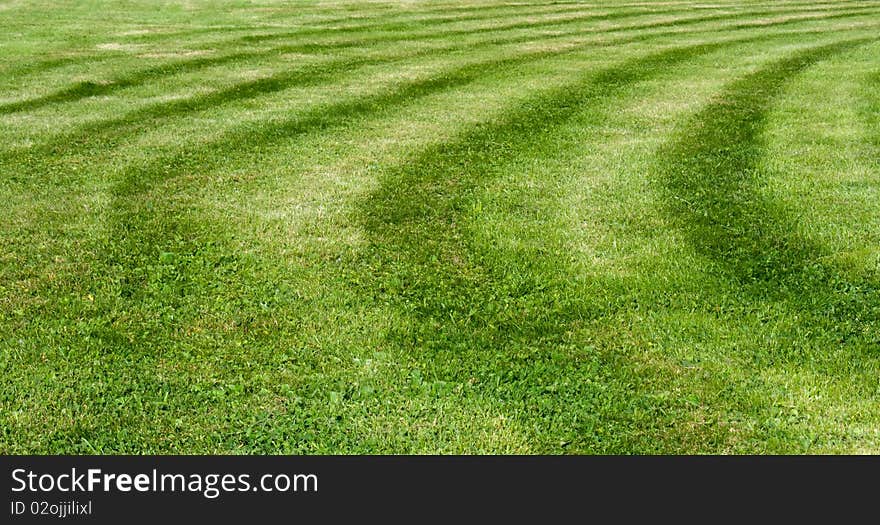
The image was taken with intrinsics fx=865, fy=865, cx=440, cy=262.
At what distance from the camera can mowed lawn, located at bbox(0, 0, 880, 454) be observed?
591 centimetres

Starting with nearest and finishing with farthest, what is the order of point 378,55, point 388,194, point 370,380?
point 370,380 → point 388,194 → point 378,55

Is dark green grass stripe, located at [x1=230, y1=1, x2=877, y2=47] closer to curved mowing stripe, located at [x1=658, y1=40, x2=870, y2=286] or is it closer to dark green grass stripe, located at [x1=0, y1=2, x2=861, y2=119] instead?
dark green grass stripe, located at [x1=0, y1=2, x2=861, y2=119]

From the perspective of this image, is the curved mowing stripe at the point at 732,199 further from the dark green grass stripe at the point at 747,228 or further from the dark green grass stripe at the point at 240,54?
the dark green grass stripe at the point at 240,54

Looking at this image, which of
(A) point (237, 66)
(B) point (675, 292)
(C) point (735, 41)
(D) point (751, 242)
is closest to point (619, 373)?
(B) point (675, 292)

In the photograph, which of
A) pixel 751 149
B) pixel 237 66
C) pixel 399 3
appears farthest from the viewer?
pixel 399 3

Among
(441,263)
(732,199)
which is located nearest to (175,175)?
(441,263)

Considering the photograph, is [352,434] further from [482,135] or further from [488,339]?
[482,135]

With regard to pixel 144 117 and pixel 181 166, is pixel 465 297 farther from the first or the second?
pixel 144 117

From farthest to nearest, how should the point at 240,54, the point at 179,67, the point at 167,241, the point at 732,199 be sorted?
the point at 240,54, the point at 179,67, the point at 732,199, the point at 167,241

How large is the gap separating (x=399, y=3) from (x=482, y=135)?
63.4ft

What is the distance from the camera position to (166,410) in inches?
235

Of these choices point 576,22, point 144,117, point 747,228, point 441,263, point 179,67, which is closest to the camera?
point 441,263

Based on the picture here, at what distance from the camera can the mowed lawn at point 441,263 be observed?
5914mm

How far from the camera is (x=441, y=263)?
27.2ft
